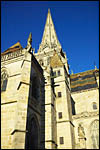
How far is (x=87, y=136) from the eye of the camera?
16.1 metres

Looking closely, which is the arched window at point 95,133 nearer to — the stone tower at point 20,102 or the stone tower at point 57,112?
the stone tower at point 57,112

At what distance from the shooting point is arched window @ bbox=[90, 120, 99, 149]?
15.4m

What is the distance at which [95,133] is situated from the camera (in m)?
16.0

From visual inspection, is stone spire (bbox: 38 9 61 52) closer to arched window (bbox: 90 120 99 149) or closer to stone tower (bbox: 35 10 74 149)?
stone tower (bbox: 35 10 74 149)

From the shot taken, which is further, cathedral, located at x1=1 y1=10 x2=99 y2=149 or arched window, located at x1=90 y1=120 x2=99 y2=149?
arched window, located at x1=90 y1=120 x2=99 y2=149

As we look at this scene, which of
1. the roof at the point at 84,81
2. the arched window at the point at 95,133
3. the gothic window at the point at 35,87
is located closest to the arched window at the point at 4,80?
the gothic window at the point at 35,87

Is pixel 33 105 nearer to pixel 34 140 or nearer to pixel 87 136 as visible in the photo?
pixel 34 140

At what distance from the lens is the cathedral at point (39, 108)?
32.7ft

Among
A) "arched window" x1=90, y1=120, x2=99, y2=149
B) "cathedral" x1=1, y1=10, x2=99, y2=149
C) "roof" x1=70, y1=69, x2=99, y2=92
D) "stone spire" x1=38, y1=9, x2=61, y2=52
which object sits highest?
"stone spire" x1=38, y1=9, x2=61, y2=52

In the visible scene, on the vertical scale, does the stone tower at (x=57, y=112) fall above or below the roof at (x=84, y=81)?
below

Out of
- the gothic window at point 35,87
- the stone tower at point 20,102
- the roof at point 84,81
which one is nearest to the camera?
the stone tower at point 20,102

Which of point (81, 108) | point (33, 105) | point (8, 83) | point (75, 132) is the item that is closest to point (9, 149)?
point (33, 105)

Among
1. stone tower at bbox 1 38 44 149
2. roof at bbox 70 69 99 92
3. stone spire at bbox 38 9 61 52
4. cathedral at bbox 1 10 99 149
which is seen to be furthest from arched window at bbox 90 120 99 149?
stone spire at bbox 38 9 61 52

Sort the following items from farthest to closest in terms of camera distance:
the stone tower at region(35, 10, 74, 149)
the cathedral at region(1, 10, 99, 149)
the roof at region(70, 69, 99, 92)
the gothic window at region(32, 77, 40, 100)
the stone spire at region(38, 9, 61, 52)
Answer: the stone spire at region(38, 9, 61, 52)
the roof at region(70, 69, 99, 92)
the gothic window at region(32, 77, 40, 100)
the stone tower at region(35, 10, 74, 149)
the cathedral at region(1, 10, 99, 149)
